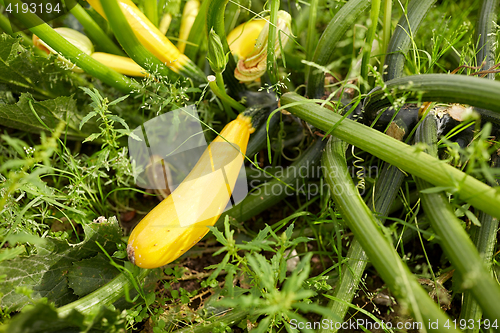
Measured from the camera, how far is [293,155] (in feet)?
6.05

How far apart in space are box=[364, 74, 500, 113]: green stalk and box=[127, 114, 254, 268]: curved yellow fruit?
2.06ft

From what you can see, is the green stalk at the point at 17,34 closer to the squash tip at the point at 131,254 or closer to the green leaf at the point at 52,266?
the green leaf at the point at 52,266

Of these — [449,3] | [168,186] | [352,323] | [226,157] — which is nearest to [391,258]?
[352,323]

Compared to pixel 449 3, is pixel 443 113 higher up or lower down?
lower down

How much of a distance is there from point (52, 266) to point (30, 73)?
34.9 inches

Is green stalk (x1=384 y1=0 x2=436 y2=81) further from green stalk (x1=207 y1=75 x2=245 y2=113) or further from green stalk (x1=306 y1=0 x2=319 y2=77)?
green stalk (x1=207 y1=75 x2=245 y2=113)

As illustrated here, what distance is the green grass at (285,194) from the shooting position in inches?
37.2

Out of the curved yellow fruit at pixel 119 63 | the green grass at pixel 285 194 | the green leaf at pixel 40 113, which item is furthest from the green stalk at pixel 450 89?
the green leaf at pixel 40 113

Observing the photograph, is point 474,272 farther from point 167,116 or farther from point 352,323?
point 167,116

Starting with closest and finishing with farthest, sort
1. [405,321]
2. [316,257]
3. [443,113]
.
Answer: [443,113] → [405,321] → [316,257]

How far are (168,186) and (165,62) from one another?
1.96 feet

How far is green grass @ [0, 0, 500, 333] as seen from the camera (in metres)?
0.94

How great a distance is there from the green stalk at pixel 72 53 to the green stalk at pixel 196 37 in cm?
34

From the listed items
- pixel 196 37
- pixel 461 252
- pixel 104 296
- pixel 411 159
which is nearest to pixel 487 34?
pixel 411 159
